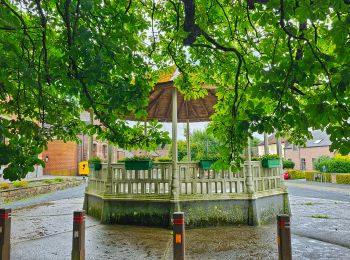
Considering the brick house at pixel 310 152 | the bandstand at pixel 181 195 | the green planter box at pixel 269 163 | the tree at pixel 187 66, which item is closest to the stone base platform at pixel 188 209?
the bandstand at pixel 181 195

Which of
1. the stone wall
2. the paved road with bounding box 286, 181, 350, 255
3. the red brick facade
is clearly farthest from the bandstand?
the red brick facade

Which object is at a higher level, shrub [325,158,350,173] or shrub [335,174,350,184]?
shrub [325,158,350,173]

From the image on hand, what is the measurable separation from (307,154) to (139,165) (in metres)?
41.2

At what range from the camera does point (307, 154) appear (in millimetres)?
45375

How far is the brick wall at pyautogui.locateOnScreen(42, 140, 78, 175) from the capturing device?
135ft

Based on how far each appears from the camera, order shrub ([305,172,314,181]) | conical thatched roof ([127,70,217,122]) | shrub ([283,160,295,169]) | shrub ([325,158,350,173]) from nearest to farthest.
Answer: conical thatched roof ([127,70,217,122]), shrub ([325,158,350,173]), shrub ([305,172,314,181]), shrub ([283,160,295,169])

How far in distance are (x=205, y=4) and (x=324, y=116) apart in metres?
3.89

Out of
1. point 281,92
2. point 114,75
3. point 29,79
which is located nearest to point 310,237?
point 281,92

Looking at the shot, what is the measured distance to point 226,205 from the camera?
378 inches

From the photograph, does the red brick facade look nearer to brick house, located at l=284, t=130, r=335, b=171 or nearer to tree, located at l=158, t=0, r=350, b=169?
brick house, located at l=284, t=130, r=335, b=171

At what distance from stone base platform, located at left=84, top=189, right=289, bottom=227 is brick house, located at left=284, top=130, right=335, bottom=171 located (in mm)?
Answer: 35349

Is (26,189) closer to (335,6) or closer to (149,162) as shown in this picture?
(149,162)

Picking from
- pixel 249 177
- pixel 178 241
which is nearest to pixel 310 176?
pixel 249 177

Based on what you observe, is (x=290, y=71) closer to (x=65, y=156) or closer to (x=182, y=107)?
(x=182, y=107)
